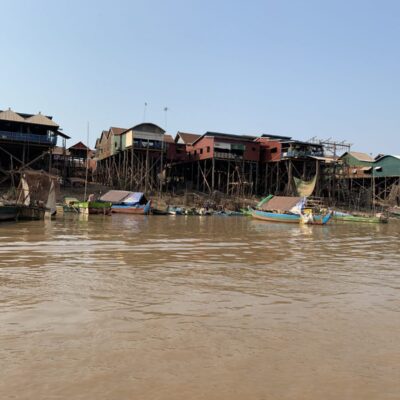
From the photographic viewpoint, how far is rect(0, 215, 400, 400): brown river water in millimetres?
3820

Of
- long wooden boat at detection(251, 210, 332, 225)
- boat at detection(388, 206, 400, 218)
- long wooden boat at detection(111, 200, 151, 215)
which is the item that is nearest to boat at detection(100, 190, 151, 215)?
long wooden boat at detection(111, 200, 151, 215)

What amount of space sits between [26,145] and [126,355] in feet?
123

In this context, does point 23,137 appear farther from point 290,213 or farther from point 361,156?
point 361,156

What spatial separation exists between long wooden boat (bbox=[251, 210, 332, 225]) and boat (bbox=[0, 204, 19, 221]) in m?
18.1

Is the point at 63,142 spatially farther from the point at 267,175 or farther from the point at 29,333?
the point at 29,333

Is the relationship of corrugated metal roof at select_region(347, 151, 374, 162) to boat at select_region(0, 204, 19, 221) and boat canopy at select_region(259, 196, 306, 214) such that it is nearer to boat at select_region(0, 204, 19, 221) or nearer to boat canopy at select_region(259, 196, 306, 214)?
boat canopy at select_region(259, 196, 306, 214)

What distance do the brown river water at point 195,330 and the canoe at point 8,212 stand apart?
1288 centimetres

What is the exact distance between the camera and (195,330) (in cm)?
534

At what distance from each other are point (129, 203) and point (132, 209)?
28.9 inches

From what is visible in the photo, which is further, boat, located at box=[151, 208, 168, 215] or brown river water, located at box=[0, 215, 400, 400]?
boat, located at box=[151, 208, 168, 215]

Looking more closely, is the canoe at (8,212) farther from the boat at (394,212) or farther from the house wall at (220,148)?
the boat at (394,212)

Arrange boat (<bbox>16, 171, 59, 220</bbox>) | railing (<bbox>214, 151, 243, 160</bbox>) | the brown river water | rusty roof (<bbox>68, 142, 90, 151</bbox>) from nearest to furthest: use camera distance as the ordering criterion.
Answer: the brown river water
boat (<bbox>16, 171, 59, 220</bbox>)
railing (<bbox>214, 151, 243, 160</bbox>)
rusty roof (<bbox>68, 142, 90, 151</bbox>)

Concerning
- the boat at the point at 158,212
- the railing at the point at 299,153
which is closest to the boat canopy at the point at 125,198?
the boat at the point at 158,212

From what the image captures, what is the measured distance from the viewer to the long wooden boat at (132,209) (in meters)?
34.5
